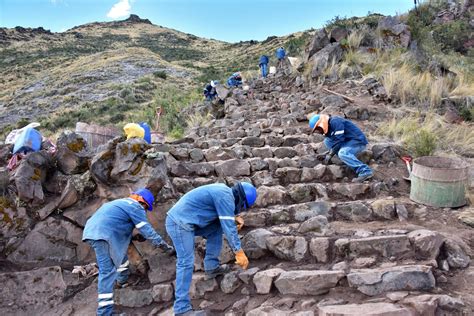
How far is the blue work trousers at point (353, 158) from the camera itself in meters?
6.02

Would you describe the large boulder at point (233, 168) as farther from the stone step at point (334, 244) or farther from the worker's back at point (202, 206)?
the worker's back at point (202, 206)

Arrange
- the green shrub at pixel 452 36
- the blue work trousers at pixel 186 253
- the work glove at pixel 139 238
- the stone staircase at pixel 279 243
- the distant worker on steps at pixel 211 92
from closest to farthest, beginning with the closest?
the stone staircase at pixel 279 243
the blue work trousers at pixel 186 253
the work glove at pixel 139 238
the distant worker on steps at pixel 211 92
the green shrub at pixel 452 36

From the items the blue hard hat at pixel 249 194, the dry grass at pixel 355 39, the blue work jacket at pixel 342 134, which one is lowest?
the blue hard hat at pixel 249 194

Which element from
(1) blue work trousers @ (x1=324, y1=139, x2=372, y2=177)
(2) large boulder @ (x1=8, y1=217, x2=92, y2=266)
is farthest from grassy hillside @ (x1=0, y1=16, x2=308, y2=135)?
(1) blue work trousers @ (x1=324, y1=139, x2=372, y2=177)

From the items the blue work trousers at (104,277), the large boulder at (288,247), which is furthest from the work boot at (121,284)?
the large boulder at (288,247)

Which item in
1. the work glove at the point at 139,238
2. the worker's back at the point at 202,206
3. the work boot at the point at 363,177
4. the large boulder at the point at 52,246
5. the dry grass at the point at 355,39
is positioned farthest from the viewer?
the dry grass at the point at 355,39

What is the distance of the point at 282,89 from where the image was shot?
13570mm

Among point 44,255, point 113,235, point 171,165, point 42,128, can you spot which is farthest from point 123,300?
point 42,128

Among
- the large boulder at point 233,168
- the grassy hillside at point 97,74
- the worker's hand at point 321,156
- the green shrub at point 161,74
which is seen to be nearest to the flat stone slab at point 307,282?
the large boulder at point 233,168

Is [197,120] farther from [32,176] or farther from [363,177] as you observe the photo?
[363,177]

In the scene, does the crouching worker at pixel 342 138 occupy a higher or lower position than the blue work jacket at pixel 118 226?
higher

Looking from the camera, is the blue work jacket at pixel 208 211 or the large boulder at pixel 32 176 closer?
the blue work jacket at pixel 208 211

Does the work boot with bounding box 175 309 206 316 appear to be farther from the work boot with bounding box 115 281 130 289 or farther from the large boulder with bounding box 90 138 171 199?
the large boulder with bounding box 90 138 171 199

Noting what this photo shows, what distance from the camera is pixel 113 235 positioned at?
15.2 feet
